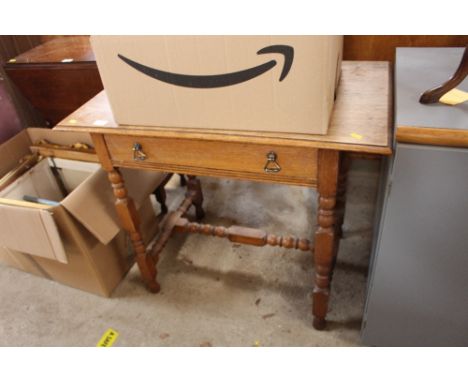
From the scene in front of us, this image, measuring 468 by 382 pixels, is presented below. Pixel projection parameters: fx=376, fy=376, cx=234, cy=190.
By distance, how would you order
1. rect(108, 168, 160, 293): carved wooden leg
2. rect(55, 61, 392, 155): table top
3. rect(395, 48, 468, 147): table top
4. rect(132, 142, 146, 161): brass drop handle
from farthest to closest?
1. rect(108, 168, 160, 293): carved wooden leg
2. rect(132, 142, 146, 161): brass drop handle
3. rect(55, 61, 392, 155): table top
4. rect(395, 48, 468, 147): table top

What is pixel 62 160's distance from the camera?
179 cm

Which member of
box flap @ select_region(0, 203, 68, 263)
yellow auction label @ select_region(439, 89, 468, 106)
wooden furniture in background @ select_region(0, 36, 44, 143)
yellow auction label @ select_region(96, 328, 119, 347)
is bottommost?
yellow auction label @ select_region(96, 328, 119, 347)

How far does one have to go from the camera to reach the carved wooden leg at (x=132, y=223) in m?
1.36

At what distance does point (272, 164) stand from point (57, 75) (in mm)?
1295

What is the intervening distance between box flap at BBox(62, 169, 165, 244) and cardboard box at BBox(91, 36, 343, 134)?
1.51ft

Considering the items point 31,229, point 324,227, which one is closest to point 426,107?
point 324,227

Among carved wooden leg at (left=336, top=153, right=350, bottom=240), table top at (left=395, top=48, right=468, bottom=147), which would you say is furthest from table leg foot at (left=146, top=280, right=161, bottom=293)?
table top at (left=395, top=48, right=468, bottom=147)

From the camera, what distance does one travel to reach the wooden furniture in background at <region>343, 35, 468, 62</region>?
5.01ft

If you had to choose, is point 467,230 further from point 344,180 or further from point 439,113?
point 344,180

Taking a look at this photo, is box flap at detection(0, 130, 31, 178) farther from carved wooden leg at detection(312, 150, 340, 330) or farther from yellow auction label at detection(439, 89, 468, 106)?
yellow auction label at detection(439, 89, 468, 106)

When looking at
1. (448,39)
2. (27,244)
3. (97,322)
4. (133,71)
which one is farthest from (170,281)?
(448,39)

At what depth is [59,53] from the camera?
6.25 feet

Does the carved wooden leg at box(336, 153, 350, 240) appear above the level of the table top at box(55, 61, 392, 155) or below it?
below

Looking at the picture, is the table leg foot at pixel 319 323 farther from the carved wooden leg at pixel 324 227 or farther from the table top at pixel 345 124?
the table top at pixel 345 124
